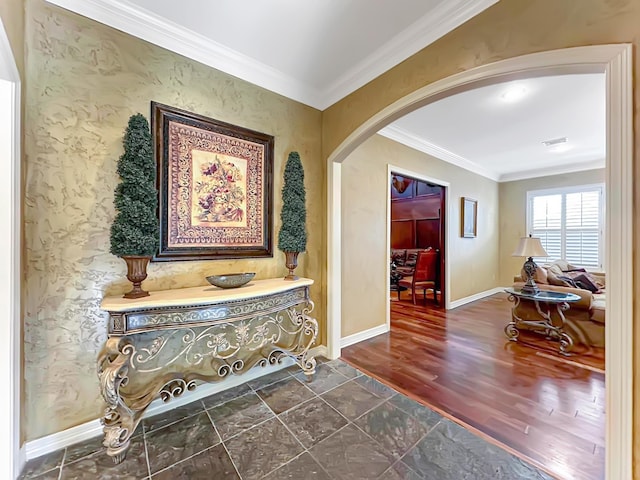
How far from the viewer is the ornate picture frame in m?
5.01

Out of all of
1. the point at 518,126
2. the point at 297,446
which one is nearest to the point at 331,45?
the point at 297,446

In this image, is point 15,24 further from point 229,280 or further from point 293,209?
point 293,209

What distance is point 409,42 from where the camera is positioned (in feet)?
6.42

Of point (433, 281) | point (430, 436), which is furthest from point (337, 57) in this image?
point (433, 281)

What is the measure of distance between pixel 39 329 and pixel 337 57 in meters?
2.85

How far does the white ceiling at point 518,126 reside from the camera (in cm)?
270

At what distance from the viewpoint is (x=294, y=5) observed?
5.61 feet

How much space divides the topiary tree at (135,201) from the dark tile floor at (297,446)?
0.95 metres

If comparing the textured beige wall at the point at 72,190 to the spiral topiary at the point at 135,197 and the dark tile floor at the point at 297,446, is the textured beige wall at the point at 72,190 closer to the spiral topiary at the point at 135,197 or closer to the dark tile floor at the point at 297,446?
the spiral topiary at the point at 135,197

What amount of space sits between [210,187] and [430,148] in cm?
360

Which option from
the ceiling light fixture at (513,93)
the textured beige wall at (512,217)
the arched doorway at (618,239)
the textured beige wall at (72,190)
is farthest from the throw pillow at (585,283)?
the textured beige wall at (72,190)

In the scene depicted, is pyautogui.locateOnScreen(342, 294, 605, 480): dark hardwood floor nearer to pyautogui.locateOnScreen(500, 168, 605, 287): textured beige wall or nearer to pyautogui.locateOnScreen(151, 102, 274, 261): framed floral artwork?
pyautogui.locateOnScreen(151, 102, 274, 261): framed floral artwork

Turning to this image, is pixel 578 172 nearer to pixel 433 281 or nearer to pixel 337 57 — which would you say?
pixel 433 281

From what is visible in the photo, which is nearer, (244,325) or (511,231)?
(244,325)
